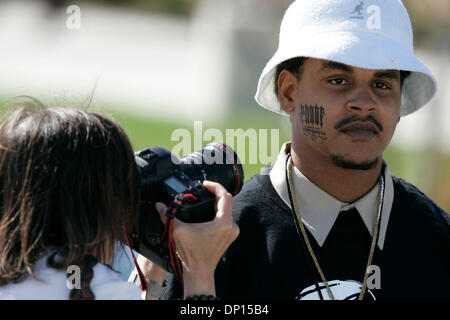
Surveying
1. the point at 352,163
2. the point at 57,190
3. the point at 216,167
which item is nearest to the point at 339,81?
the point at 352,163

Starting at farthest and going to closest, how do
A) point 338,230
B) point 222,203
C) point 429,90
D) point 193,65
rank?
1. point 193,65
2. point 429,90
3. point 338,230
4. point 222,203

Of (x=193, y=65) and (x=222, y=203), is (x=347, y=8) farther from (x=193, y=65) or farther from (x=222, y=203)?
(x=193, y=65)

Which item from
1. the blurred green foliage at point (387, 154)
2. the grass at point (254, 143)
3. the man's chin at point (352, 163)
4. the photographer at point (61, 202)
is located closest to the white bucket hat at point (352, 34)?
the man's chin at point (352, 163)

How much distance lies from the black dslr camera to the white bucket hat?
1.42 feet

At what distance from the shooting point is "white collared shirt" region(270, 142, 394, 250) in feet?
8.23

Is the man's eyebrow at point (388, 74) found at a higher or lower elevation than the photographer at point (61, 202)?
higher

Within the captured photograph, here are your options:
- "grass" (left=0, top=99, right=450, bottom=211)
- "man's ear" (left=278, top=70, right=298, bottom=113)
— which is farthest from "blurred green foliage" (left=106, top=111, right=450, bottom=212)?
"man's ear" (left=278, top=70, right=298, bottom=113)

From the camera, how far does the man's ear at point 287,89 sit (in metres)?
2.69

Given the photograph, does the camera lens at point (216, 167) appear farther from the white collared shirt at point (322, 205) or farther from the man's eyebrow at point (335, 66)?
the man's eyebrow at point (335, 66)

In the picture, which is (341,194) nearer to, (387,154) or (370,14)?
(370,14)

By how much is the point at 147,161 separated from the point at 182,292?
429mm

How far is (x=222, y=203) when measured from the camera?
2283 millimetres

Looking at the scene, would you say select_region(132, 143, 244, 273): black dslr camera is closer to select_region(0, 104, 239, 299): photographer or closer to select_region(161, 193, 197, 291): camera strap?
select_region(161, 193, 197, 291): camera strap
